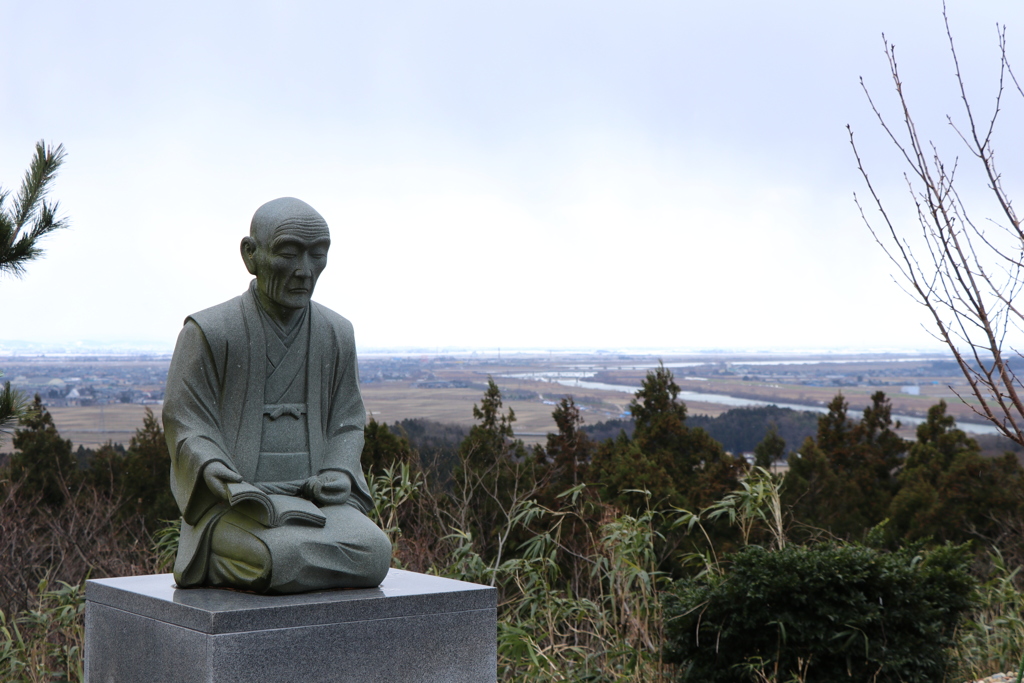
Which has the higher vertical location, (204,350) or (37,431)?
(204,350)

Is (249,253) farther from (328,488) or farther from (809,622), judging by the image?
(809,622)

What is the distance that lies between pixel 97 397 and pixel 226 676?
11.4 m

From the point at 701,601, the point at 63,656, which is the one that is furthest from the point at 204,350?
the point at 701,601

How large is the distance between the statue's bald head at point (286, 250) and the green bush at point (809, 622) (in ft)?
10.8

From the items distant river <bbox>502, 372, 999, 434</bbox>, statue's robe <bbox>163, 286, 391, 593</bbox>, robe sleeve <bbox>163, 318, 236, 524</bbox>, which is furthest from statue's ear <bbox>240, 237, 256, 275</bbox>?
distant river <bbox>502, 372, 999, 434</bbox>

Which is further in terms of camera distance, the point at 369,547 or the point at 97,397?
the point at 97,397

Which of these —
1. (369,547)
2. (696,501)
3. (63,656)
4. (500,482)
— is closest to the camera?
(369,547)

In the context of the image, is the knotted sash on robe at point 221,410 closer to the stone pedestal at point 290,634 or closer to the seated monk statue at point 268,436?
the seated monk statue at point 268,436

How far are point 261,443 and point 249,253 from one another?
80cm

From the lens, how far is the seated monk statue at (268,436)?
358cm

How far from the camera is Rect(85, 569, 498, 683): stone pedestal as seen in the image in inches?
128

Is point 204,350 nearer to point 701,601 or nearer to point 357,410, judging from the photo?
point 357,410

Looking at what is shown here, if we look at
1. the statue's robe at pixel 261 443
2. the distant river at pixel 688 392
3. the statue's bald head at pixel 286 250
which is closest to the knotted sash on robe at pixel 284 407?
the statue's robe at pixel 261 443

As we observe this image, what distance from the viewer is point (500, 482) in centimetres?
838
